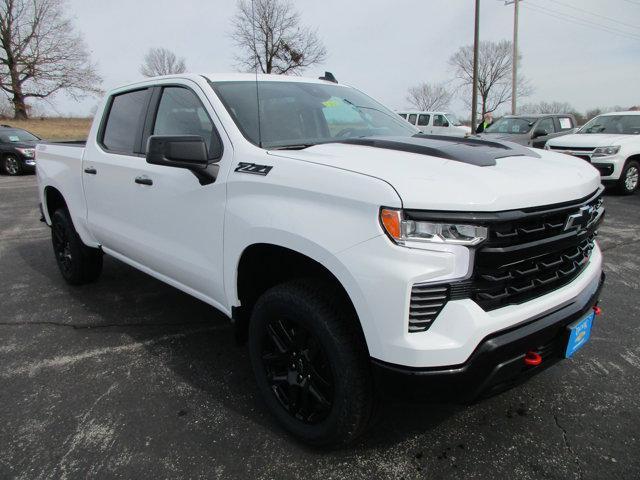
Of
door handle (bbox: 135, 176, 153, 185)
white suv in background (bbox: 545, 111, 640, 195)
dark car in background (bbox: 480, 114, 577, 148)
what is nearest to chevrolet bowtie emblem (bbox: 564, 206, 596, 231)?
door handle (bbox: 135, 176, 153, 185)

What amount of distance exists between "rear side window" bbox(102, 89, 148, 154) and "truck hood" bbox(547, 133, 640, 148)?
9206mm

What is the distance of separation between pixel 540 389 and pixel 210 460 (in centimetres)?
186

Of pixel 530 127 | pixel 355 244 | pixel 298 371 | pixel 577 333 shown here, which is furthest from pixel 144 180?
pixel 530 127

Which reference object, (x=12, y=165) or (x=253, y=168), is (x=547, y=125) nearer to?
(x=253, y=168)

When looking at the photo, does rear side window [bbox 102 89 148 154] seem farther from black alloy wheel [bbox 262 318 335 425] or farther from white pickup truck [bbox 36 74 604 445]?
black alloy wheel [bbox 262 318 335 425]

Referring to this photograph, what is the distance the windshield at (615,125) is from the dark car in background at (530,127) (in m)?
1.57

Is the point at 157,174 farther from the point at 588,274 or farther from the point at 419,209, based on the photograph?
the point at 588,274

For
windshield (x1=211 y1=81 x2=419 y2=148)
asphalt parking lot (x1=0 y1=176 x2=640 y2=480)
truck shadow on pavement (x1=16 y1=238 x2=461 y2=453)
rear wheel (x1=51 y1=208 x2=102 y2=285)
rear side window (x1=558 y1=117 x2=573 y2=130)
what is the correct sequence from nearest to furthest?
asphalt parking lot (x1=0 y1=176 x2=640 y2=480) < truck shadow on pavement (x1=16 y1=238 x2=461 y2=453) < windshield (x1=211 y1=81 x2=419 y2=148) < rear wheel (x1=51 y1=208 x2=102 y2=285) < rear side window (x1=558 y1=117 x2=573 y2=130)

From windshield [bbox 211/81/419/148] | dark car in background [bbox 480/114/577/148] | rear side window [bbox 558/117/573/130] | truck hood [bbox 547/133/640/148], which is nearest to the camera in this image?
windshield [bbox 211/81/419/148]

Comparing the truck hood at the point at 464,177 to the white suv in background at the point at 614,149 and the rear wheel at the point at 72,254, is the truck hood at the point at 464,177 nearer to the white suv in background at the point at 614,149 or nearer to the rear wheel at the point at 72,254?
the rear wheel at the point at 72,254

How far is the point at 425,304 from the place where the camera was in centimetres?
173

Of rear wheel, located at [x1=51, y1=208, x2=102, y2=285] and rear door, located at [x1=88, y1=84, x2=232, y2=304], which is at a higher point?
rear door, located at [x1=88, y1=84, x2=232, y2=304]

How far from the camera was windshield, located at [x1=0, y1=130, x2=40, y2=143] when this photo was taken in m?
15.5

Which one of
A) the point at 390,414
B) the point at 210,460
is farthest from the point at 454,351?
the point at 210,460
